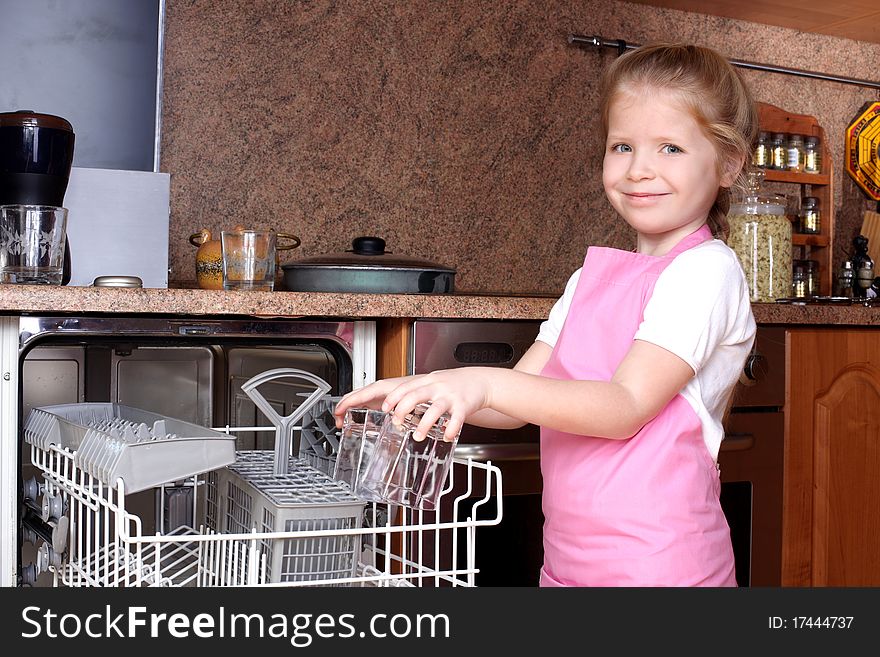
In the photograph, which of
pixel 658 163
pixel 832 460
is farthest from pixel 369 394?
pixel 832 460

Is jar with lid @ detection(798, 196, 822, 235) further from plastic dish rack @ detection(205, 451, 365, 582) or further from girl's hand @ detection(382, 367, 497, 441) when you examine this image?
girl's hand @ detection(382, 367, 497, 441)

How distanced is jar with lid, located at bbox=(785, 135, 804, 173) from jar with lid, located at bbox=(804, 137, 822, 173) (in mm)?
25

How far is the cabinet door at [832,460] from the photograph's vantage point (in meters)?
1.71

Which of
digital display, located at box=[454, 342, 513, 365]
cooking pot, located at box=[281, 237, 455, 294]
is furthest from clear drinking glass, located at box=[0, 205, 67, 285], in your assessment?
digital display, located at box=[454, 342, 513, 365]

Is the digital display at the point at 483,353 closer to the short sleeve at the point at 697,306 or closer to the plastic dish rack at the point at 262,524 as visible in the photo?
the plastic dish rack at the point at 262,524

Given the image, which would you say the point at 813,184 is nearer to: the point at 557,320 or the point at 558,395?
the point at 557,320

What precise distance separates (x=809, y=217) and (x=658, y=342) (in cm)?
187

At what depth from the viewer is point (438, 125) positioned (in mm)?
2203

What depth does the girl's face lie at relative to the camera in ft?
3.35

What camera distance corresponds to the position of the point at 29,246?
129 cm

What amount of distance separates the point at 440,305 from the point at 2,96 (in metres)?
0.97

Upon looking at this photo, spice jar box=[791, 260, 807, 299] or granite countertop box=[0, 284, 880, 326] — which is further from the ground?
spice jar box=[791, 260, 807, 299]

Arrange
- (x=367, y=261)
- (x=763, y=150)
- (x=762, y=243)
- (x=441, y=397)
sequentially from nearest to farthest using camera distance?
(x=441, y=397)
(x=367, y=261)
(x=762, y=243)
(x=763, y=150)
